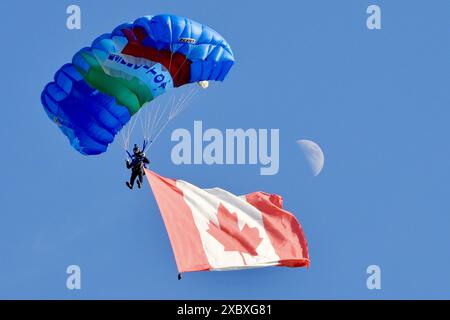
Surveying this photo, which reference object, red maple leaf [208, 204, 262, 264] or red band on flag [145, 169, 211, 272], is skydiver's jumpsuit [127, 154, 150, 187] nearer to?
red band on flag [145, 169, 211, 272]

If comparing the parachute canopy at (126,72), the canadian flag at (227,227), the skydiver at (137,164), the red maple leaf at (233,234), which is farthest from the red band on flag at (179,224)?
the parachute canopy at (126,72)

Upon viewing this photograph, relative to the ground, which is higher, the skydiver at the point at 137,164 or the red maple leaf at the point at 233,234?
the skydiver at the point at 137,164

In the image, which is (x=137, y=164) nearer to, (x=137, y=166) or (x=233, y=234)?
(x=137, y=166)

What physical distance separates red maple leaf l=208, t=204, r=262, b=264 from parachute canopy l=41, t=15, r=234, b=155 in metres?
4.15

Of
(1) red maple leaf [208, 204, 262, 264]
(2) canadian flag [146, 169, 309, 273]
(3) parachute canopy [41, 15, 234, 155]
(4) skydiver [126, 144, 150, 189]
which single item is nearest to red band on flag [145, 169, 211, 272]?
(2) canadian flag [146, 169, 309, 273]

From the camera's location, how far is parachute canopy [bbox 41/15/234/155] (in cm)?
3019

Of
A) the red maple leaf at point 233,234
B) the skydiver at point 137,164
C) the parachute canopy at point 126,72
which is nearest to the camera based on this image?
the parachute canopy at point 126,72

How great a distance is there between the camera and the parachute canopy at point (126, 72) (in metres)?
30.2

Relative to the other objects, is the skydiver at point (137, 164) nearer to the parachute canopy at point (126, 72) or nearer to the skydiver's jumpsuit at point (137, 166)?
the skydiver's jumpsuit at point (137, 166)

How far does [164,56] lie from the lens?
1208 inches

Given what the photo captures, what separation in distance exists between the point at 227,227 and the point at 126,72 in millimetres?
5452

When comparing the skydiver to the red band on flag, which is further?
the red band on flag
